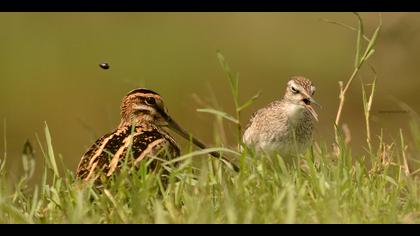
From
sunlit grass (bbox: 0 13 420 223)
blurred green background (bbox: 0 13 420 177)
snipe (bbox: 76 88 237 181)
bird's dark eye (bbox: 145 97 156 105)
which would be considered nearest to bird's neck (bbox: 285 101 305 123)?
snipe (bbox: 76 88 237 181)

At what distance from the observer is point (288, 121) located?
32.8 ft

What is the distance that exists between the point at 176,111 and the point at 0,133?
2959 mm

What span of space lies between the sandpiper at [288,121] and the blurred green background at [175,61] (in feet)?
27.4

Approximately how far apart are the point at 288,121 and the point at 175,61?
1063 cm

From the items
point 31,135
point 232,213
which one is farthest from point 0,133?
point 232,213

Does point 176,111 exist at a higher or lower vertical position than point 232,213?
higher

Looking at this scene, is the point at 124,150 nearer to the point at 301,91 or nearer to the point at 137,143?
the point at 137,143

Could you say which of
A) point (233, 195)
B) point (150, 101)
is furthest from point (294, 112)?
point (233, 195)

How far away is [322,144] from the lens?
729cm

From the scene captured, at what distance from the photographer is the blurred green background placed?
63.5ft

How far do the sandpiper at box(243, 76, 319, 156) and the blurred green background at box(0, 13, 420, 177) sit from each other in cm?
836

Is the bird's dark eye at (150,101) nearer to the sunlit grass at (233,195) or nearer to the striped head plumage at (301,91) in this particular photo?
the sunlit grass at (233,195)

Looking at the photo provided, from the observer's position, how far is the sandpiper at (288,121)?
31.9 ft
